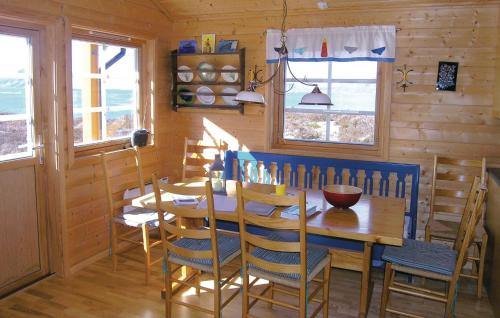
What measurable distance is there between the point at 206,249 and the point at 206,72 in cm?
224

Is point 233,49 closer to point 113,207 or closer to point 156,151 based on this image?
point 156,151

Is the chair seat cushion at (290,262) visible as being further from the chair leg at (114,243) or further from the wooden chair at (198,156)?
the wooden chair at (198,156)

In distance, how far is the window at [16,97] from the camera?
127 inches

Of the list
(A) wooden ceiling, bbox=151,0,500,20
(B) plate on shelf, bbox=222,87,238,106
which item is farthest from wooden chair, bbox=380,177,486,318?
(B) plate on shelf, bbox=222,87,238,106

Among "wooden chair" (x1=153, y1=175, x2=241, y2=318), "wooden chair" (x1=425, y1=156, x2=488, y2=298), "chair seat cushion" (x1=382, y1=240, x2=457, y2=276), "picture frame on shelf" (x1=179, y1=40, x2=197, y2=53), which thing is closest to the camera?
"wooden chair" (x1=153, y1=175, x2=241, y2=318)

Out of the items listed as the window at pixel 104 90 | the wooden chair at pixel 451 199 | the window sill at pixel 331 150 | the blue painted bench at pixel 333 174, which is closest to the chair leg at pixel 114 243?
the window at pixel 104 90

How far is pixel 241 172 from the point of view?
4586mm

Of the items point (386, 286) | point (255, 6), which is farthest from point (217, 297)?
point (255, 6)

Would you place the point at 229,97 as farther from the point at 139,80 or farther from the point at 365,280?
the point at 365,280

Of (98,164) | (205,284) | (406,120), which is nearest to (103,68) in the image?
(98,164)

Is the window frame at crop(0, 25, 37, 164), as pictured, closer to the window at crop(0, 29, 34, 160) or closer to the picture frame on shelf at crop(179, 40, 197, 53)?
the window at crop(0, 29, 34, 160)

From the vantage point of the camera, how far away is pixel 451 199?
3.93 meters

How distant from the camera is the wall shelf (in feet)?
14.8

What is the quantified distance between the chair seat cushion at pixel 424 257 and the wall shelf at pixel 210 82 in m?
2.13
